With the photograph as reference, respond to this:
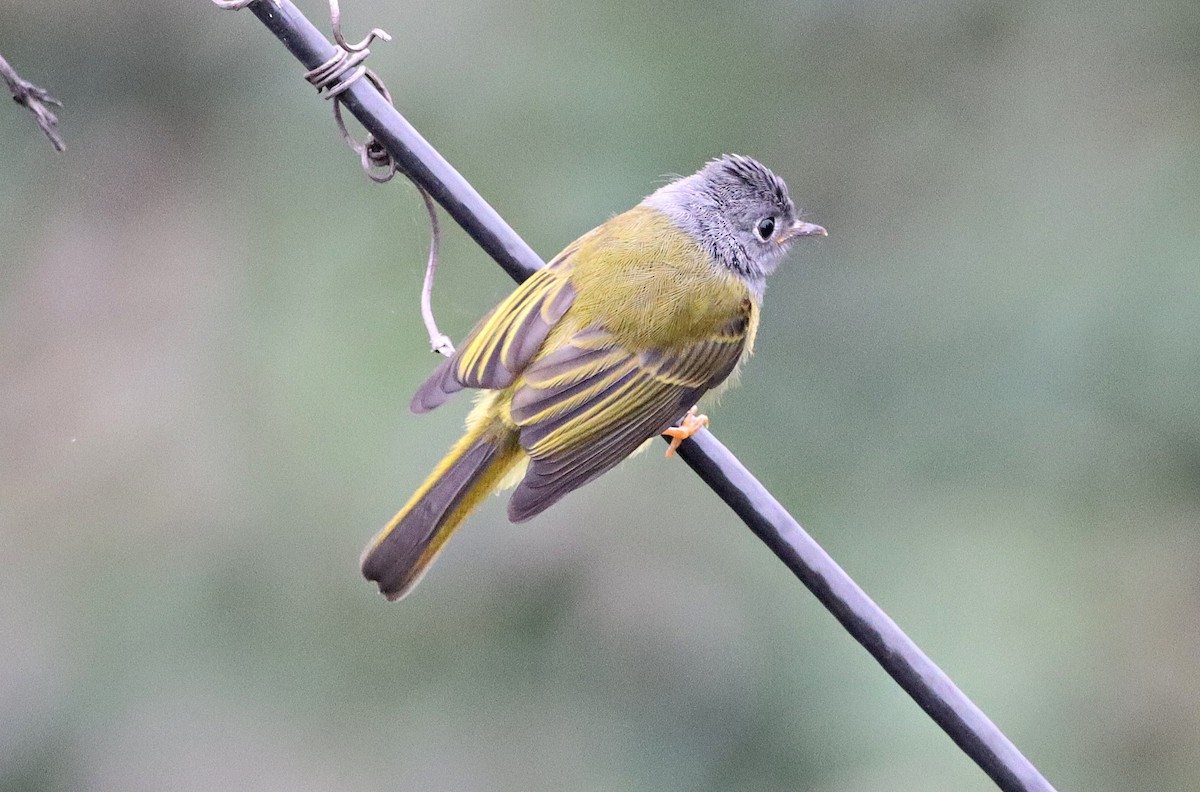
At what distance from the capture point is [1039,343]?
3.78 metres

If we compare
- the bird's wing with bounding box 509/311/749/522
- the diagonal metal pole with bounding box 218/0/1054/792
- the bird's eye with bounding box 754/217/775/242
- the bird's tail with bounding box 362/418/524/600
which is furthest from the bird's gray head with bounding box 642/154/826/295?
the diagonal metal pole with bounding box 218/0/1054/792

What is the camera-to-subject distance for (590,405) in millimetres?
2656

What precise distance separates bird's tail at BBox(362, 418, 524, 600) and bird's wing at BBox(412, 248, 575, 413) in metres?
0.09

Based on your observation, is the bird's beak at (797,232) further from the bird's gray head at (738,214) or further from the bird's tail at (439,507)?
the bird's tail at (439,507)

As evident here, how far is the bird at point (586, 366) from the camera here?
245cm

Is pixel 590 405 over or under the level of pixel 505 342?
under

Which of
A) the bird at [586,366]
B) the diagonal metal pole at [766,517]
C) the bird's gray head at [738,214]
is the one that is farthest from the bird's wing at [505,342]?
the diagonal metal pole at [766,517]

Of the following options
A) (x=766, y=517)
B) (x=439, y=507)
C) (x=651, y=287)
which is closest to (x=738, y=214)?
(x=651, y=287)

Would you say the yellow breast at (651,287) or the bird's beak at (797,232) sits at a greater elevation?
the yellow breast at (651,287)

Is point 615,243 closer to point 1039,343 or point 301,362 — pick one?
point 301,362

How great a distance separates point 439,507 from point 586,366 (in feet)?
1.50

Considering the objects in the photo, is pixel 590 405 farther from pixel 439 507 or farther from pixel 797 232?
pixel 797 232

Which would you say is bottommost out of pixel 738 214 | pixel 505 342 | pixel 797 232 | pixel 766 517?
pixel 766 517

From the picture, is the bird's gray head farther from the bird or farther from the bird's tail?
the bird's tail
